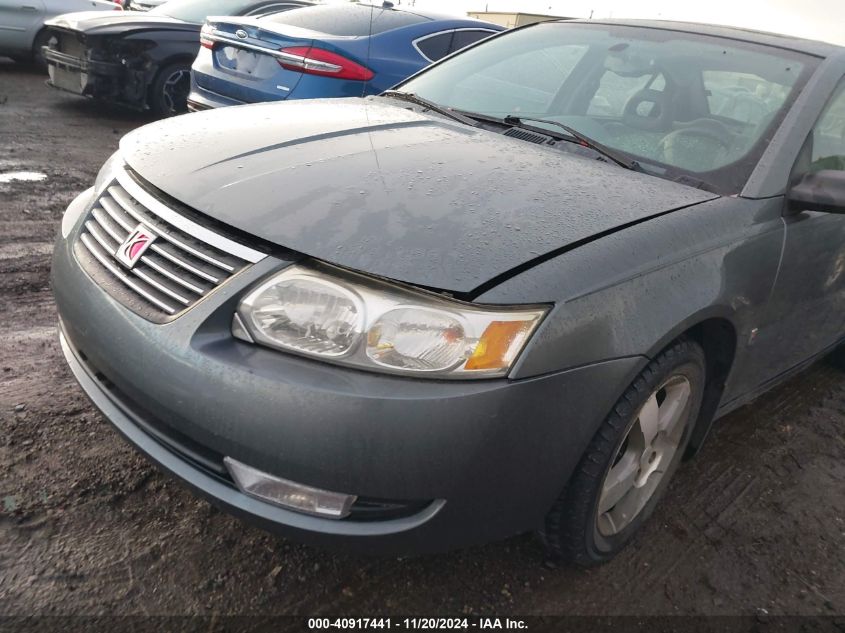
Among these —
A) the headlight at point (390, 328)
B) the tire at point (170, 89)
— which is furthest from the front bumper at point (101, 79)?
the headlight at point (390, 328)

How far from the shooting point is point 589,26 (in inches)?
121

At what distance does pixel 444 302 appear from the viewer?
150 cm

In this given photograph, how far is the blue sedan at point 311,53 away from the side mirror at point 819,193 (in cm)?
321

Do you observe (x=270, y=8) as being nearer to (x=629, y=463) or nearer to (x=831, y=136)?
(x=831, y=136)

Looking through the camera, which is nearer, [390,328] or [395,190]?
[390,328]

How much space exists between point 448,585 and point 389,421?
0.73m

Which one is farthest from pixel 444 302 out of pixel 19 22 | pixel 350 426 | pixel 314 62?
pixel 19 22

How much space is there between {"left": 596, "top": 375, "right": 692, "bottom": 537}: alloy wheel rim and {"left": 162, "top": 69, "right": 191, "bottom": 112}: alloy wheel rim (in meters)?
5.97

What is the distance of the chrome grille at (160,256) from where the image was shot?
162cm

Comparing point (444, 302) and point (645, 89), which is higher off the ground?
point (645, 89)

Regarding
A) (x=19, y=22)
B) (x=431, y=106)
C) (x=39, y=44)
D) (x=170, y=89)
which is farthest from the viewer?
(x=39, y=44)

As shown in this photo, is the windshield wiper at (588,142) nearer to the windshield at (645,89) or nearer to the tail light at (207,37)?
the windshield at (645,89)

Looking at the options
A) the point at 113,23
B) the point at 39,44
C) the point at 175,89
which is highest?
the point at 113,23

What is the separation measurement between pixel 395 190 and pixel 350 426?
688 mm
